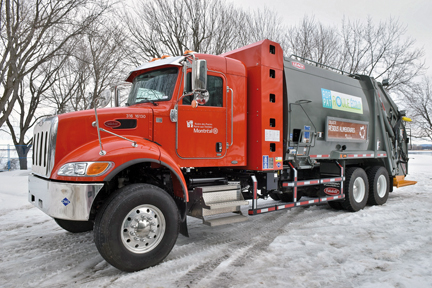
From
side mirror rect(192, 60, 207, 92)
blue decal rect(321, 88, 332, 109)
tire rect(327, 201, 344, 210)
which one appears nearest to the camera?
side mirror rect(192, 60, 207, 92)

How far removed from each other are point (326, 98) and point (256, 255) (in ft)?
13.5

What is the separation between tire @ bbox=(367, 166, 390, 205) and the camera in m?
7.97

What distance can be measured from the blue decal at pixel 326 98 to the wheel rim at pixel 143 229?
4625 millimetres

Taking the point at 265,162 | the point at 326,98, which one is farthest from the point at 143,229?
the point at 326,98

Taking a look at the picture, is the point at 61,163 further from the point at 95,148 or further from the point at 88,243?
the point at 88,243

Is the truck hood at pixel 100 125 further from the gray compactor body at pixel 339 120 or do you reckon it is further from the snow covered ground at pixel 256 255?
the gray compactor body at pixel 339 120

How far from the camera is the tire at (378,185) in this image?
26.1 feet

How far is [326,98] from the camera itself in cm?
687

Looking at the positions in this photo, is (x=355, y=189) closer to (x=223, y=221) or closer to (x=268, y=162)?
(x=268, y=162)

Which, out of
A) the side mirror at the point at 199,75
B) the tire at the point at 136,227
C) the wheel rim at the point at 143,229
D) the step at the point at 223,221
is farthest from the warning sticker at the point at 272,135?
the wheel rim at the point at 143,229

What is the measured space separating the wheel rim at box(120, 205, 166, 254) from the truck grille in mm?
1184

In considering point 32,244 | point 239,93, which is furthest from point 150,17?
point 32,244

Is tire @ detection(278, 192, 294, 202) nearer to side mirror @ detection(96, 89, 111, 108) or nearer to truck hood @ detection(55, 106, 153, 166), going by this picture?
truck hood @ detection(55, 106, 153, 166)

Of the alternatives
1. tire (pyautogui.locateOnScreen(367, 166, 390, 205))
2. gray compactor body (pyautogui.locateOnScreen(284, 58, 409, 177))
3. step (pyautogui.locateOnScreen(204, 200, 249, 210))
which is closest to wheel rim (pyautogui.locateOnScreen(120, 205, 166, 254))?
step (pyautogui.locateOnScreen(204, 200, 249, 210))
